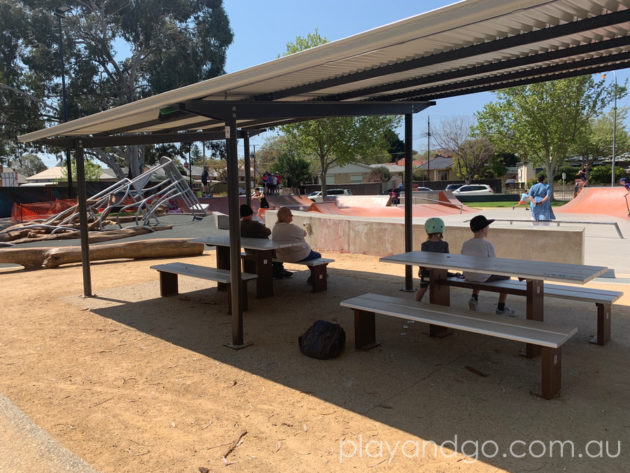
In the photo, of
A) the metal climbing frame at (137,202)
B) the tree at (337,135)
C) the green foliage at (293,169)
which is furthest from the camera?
the green foliage at (293,169)

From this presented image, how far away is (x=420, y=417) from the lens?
352cm

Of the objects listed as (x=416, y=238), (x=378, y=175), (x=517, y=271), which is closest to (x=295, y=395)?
(x=517, y=271)

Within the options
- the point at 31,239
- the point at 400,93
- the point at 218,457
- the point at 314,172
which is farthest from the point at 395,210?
the point at 314,172

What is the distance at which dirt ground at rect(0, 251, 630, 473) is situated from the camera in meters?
3.09

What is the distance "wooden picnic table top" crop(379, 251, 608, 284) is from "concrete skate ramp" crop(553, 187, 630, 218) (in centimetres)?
1831

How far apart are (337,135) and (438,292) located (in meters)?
34.9

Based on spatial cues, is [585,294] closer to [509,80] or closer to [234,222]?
[509,80]

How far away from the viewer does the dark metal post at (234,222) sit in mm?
4910

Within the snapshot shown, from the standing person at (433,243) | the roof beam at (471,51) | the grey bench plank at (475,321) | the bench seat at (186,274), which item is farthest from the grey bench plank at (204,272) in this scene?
the roof beam at (471,51)

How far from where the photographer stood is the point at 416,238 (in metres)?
9.92

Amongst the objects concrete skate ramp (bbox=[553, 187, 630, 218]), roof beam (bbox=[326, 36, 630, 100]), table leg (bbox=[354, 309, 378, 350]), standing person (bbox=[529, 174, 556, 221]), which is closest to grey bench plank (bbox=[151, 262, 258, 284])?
table leg (bbox=[354, 309, 378, 350])

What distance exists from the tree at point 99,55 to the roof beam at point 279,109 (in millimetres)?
30142

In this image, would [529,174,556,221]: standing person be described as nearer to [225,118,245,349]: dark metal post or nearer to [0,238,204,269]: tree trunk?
[0,238,204,269]: tree trunk

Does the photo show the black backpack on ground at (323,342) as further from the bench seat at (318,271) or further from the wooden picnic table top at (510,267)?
the bench seat at (318,271)
